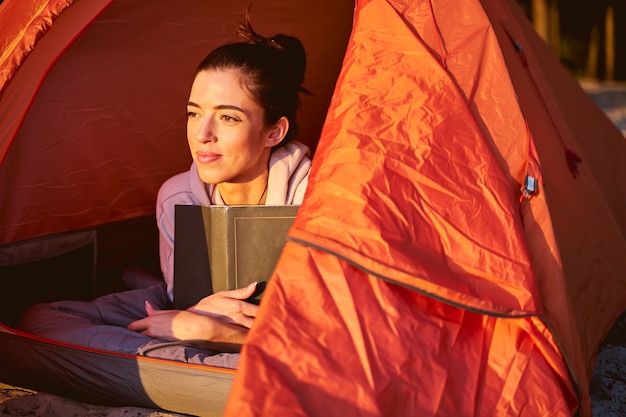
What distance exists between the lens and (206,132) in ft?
6.93

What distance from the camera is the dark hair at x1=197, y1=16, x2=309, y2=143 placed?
2180 mm

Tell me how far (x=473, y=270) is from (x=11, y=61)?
1.23 metres

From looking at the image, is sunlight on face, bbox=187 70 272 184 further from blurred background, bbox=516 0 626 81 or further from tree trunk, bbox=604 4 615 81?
tree trunk, bbox=604 4 615 81

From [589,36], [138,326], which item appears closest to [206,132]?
[138,326]

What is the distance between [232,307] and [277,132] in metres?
0.54

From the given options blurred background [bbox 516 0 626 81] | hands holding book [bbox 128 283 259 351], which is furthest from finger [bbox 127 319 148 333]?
blurred background [bbox 516 0 626 81]

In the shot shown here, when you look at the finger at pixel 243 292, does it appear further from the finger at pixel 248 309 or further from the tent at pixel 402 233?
the tent at pixel 402 233

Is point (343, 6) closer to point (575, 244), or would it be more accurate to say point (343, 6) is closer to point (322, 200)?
point (575, 244)

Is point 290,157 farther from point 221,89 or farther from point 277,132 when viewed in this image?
point 221,89

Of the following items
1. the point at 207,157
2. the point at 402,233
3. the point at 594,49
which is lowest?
the point at 402,233

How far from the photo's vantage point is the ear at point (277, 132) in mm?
2248

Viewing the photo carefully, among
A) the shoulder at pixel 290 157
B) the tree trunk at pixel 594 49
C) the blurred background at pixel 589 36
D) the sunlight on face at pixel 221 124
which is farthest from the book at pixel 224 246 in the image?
the tree trunk at pixel 594 49

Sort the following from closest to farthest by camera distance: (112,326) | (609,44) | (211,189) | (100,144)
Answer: (112,326), (211,189), (100,144), (609,44)

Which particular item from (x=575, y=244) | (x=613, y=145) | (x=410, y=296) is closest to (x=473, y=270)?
(x=410, y=296)
